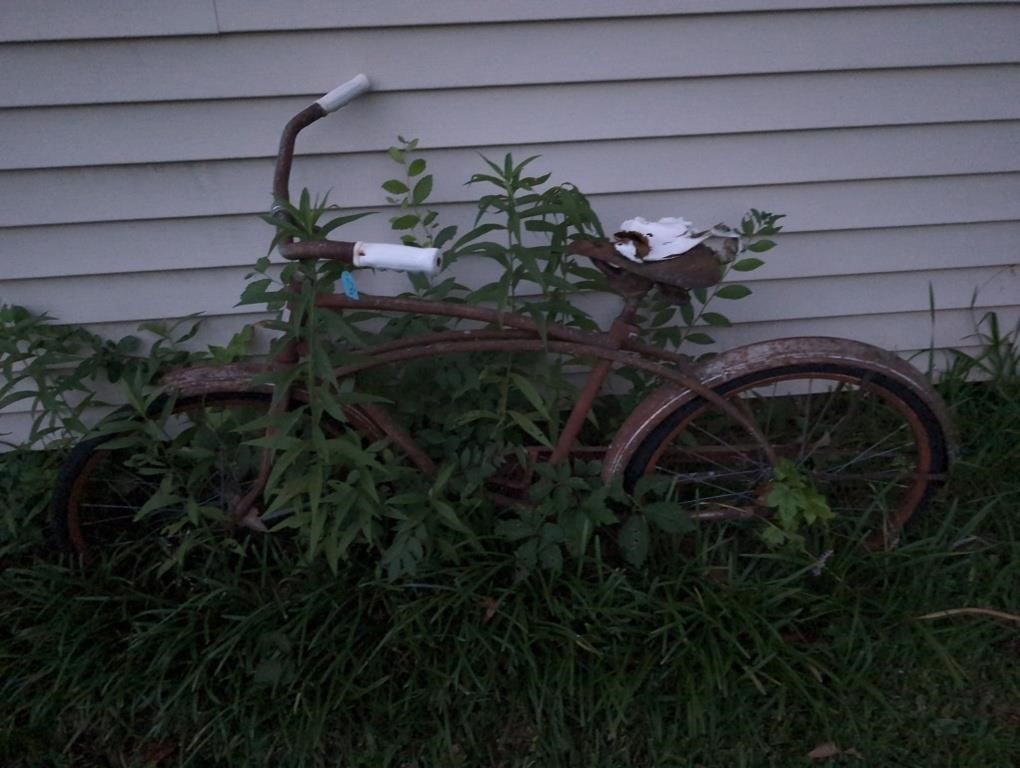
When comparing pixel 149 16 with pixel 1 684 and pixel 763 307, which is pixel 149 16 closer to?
pixel 1 684

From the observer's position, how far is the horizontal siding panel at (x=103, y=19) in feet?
6.67

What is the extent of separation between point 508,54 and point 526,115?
164mm

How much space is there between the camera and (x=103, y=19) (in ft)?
6.74

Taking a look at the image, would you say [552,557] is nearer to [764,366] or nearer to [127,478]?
[764,366]

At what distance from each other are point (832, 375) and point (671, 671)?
86cm

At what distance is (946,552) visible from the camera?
2289mm

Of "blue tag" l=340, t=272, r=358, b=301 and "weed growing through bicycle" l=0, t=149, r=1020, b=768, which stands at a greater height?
"blue tag" l=340, t=272, r=358, b=301

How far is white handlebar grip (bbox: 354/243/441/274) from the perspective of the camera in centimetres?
150

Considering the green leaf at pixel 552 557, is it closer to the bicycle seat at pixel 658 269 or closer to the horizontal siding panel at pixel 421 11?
the bicycle seat at pixel 658 269

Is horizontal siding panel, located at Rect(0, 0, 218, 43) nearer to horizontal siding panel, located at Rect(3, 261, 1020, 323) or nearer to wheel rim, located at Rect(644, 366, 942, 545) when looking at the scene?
horizontal siding panel, located at Rect(3, 261, 1020, 323)

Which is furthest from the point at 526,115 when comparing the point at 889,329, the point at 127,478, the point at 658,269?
the point at 127,478

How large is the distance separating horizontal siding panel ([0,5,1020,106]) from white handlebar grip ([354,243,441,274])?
0.80 metres

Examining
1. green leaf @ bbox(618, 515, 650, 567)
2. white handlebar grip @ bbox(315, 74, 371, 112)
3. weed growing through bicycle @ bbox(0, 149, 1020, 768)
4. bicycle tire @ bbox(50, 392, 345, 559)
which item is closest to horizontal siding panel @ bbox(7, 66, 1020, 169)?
white handlebar grip @ bbox(315, 74, 371, 112)

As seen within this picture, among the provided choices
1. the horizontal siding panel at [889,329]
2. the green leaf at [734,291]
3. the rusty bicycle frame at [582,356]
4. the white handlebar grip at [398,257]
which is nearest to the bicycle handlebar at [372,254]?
the white handlebar grip at [398,257]
